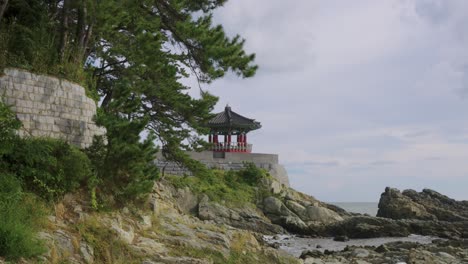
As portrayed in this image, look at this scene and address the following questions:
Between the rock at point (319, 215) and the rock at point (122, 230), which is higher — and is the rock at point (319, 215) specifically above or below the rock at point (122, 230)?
below

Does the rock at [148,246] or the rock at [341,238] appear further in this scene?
the rock at [341,238]

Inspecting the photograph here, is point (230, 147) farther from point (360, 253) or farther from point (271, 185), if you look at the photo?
point (360, 253)

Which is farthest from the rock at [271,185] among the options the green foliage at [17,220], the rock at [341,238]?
the green foliage at [17,220]

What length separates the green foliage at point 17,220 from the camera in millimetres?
6734

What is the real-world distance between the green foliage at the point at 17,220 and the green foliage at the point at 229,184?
63.0 ft

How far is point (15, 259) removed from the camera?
22.1 ft

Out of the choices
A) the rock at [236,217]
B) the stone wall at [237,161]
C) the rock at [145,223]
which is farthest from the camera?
the stone wall at [237,161]

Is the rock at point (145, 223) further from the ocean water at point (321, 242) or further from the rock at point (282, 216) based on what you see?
the rock at point (282, 216)

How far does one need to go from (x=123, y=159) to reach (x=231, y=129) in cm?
2894

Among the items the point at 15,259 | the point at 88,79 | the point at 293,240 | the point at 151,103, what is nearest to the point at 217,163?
the point at 293,240

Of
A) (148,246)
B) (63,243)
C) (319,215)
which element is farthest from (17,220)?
(319,215)

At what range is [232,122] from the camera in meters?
38.2

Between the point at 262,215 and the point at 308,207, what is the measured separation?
4.03m

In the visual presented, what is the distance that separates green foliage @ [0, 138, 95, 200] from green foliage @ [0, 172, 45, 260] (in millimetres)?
389
